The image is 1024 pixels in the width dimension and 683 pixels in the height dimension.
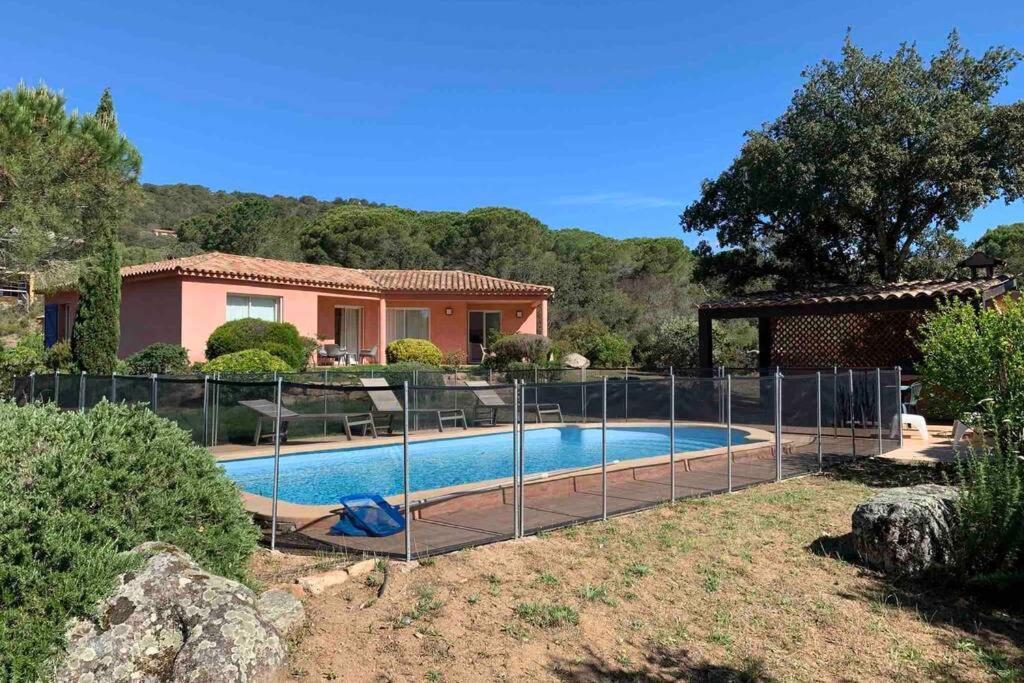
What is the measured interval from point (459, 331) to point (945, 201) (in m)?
15.6

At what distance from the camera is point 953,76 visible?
19094 millimetres

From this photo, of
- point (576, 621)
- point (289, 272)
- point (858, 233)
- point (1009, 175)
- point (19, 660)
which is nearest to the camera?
point (19, 660)

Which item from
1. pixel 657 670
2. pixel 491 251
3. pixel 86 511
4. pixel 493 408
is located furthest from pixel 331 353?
pixel 657 670

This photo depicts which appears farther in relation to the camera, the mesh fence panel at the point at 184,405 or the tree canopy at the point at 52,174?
the tree canopy at the point at 52,174

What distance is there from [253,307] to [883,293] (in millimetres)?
16707

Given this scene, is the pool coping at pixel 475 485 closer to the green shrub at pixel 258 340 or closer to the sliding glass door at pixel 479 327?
the green shrub at pixel 258 340

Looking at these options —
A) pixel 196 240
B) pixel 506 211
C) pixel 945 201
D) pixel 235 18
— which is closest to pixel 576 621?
pixel 235 18

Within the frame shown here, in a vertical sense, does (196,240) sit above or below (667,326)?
above

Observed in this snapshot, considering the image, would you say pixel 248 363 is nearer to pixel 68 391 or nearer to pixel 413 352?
pixel 68 391

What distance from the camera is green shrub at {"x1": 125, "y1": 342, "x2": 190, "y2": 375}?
16906 mm

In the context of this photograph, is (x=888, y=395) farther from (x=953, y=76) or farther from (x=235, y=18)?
(x=235, y=18)

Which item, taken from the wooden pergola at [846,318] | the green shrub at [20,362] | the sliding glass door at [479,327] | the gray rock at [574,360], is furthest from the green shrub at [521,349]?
the green shrub at [20,362]

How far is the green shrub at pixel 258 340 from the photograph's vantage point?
60.8ft

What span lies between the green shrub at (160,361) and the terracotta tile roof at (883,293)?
13.0 meters
